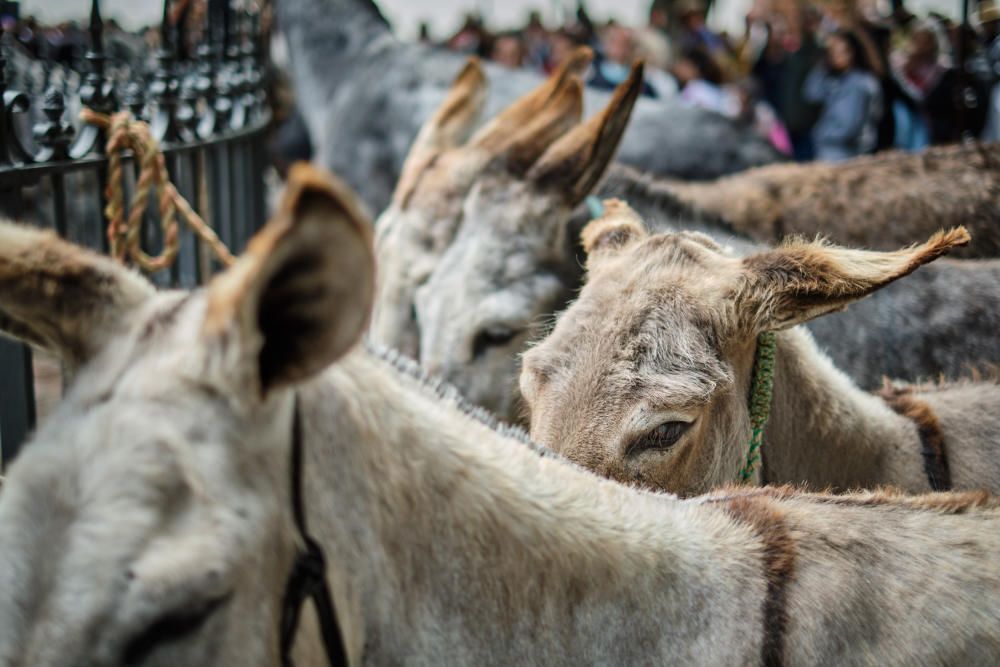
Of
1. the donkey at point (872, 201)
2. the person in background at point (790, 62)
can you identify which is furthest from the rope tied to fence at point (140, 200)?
the person in background at point (790, 62)

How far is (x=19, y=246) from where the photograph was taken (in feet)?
5.10

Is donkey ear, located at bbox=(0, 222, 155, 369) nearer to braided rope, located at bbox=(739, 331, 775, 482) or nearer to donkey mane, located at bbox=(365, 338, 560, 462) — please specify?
donkey mane, located at bbox=(365, 338, 560, 462)

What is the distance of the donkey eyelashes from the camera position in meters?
2.49

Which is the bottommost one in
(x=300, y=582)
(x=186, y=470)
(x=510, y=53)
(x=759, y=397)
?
(x=510, y=53)

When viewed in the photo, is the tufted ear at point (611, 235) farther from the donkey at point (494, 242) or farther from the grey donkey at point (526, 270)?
the donkey at point (494, 242)

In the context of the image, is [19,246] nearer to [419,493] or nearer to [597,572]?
[419,493]

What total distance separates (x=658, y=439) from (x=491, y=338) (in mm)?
1721

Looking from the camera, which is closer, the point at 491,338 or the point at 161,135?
the point at 491,338

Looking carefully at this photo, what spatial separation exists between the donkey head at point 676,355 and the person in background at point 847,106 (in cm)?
738

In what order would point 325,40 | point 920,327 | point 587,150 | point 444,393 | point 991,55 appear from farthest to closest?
point 325,40
point 991,55
point 587,150
point 920,327
point 444,393

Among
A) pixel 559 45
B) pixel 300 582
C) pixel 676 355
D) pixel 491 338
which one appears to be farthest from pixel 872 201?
pixel 559 45

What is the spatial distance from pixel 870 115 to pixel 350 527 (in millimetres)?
9075

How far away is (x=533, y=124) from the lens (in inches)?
178

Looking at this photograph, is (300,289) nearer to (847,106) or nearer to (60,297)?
(60,297)
